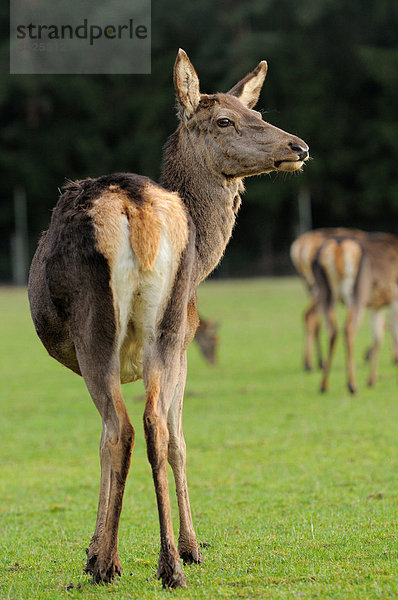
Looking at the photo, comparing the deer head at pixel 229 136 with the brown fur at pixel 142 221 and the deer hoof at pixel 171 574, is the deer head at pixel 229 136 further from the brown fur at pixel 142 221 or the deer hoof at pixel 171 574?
the deer hoof at pixel 171 574

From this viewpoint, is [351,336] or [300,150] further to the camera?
[351,336]

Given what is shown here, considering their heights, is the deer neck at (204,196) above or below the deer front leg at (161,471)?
above

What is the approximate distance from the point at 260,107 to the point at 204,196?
1752 inches

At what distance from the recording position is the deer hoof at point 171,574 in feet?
14.4

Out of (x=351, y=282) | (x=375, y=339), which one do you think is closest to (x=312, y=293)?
(x=375, y=339)

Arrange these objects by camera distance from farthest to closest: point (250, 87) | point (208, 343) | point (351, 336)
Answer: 1. point (208, 343)
2. point (351, 336)
3. point (250, 87)

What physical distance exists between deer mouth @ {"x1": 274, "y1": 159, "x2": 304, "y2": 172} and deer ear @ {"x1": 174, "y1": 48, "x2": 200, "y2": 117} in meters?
0.62

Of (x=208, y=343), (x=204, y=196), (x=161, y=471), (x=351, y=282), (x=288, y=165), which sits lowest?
(x=208, y=343)

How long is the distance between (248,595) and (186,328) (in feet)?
4.68

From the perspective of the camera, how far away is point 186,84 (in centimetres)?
553

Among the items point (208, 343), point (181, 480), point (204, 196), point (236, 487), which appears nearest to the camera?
point (181, 480)

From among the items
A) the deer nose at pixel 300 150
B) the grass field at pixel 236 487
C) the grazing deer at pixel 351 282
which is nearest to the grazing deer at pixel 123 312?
the grass field at pixel 236 487

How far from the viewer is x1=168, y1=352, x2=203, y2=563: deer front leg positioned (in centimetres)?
507

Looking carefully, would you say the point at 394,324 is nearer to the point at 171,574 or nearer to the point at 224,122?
the point at 224,122
